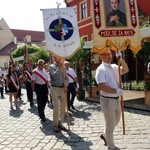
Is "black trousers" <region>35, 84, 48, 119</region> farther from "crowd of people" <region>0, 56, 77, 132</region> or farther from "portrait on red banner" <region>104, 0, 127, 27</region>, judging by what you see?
"portrait on red banner" <region>104, 0, 127, 27</region>

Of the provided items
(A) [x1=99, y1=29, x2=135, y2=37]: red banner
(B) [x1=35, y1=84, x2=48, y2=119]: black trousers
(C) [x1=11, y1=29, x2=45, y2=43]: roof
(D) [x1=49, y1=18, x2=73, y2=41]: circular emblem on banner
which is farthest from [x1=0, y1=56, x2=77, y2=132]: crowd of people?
(C) [x1=11, y1=29, x2=45, y2=43]: roof

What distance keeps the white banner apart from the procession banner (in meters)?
0.92

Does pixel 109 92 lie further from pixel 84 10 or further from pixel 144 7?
pixel 84 10

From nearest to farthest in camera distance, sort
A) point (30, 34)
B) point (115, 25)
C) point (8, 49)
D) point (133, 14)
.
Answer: point (115, 25) → point (133, 14) → point (8, 49) → point (30, 34)

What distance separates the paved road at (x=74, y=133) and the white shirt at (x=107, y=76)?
4.09 feet

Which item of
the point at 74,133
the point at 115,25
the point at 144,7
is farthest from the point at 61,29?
the point at 144,7

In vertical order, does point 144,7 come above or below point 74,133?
above

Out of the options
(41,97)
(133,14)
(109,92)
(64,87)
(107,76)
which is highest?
(133,14)

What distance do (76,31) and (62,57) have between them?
772mm

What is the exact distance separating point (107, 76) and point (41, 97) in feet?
13.4

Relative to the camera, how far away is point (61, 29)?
8.56 m

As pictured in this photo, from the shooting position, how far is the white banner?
27.8 feet

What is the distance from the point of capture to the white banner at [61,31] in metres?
8.46

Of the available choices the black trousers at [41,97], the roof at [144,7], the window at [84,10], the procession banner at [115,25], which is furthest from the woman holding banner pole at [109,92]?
the window at [84,10]
